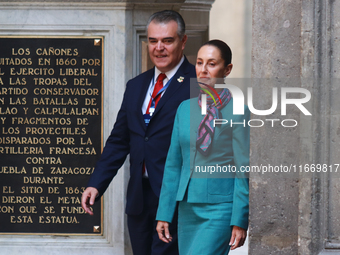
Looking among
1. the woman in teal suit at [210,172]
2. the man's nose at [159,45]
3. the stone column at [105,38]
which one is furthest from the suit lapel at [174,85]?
the stone column at [105,38]

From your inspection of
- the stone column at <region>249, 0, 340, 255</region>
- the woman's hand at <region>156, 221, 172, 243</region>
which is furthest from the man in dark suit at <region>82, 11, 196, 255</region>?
the stone column at <region>249, 0, 340, 255</region>

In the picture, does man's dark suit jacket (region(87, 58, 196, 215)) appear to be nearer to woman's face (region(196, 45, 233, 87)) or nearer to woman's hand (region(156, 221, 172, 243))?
woman's hand (region(156, 221, 172, 243))

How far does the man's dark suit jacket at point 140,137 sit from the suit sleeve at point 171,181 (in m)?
0.51

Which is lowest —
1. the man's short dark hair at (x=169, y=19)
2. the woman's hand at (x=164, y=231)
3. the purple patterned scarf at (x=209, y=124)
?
the woman's hand at (x=164, y=231)

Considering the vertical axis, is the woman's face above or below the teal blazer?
above

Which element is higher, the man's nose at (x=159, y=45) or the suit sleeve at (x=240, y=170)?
the man's nose at (x=159, y=45)

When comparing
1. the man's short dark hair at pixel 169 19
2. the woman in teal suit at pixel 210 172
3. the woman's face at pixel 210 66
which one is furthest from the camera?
the man's short dark hair at pixel 169 19

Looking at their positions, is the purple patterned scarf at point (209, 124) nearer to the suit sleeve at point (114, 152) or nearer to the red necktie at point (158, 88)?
the red necktie at point (158, 88)

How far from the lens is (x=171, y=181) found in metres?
3.78

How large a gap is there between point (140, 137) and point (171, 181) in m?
0.73

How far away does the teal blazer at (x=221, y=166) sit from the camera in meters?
3.58

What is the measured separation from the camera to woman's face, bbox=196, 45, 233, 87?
369 centimetres

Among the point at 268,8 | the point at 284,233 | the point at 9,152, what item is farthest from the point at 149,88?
the point at 9,152

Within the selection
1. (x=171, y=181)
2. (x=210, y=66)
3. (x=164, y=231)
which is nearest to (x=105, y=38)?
(x=210, y=66)
